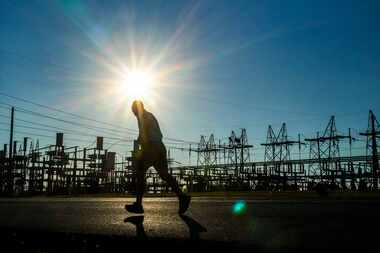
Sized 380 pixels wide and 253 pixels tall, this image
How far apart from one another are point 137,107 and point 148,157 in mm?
682

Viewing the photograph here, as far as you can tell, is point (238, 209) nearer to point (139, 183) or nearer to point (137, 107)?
point (139, 183)

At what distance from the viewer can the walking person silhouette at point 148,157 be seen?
5.39 metres

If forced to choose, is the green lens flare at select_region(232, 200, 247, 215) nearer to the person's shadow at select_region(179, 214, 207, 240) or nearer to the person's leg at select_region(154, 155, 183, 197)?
the person's leg at select_region(154, 155, 183, 197)

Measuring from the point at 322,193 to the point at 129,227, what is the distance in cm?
1426

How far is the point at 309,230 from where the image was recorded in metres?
3.34

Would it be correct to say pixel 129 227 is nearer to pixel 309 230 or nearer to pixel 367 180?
pixel 309 230

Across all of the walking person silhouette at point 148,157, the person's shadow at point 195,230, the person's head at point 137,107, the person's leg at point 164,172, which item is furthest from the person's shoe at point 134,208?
the person's shadow at point 195,230

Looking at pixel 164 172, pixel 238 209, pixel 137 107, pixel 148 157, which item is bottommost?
pixel 238 209

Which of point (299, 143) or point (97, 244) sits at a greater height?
point (299, 143)

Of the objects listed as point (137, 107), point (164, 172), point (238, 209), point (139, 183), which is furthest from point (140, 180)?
point (238, 209)

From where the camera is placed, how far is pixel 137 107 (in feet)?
18.2

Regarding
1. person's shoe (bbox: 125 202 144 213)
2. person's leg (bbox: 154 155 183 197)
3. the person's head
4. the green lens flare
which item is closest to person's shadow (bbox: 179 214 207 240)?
person's leg (bbox: 154 155 183 197)

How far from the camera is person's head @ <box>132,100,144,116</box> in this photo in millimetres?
5523

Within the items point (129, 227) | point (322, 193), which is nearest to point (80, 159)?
point (322, 193)
